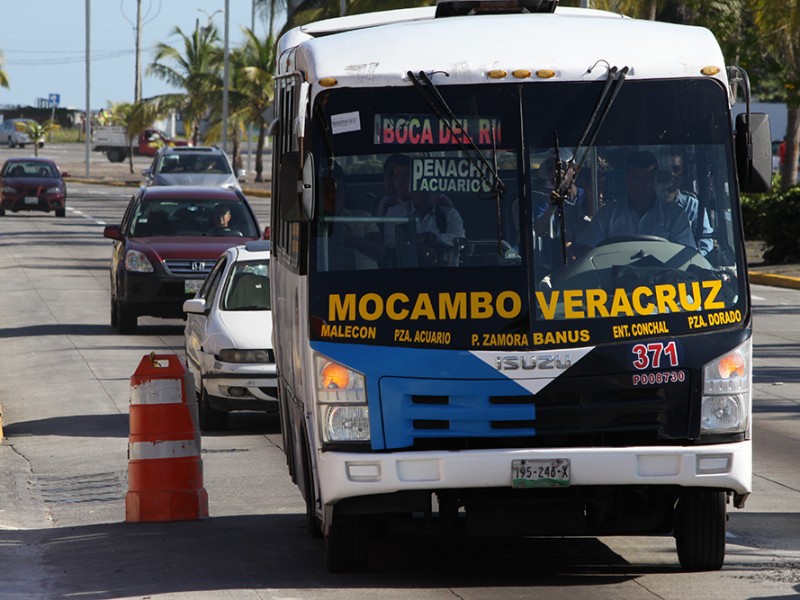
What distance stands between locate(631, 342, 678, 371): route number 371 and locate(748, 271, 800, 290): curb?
21.6m

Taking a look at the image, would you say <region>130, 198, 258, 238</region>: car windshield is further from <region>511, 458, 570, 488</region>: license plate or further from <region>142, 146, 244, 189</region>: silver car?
<region>142, 146, 244, 189</region>: silver car

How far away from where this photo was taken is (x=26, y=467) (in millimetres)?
13211

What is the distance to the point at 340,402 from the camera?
8.00m

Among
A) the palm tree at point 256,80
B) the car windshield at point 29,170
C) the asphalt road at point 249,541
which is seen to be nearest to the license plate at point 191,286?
the asphalt road at point 249,541

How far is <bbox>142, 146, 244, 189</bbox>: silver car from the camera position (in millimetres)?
39094

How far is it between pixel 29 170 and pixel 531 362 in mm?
42887

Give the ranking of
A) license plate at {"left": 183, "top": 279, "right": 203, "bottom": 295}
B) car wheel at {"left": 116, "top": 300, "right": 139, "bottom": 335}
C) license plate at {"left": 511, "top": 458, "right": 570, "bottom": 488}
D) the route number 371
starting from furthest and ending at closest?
car wheel at {"left": 116, "top": 300, "right": 139, "bottom": 335} < license plate at {"left": 183, "top": 279, "right": 203, "bottom": 295} < the route number 371 < license plate at {"left": 511, "top": 458, "right": 570, "bottom": 488}

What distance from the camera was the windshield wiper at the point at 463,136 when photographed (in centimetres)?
823

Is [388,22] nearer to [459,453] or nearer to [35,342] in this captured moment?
[459,453]

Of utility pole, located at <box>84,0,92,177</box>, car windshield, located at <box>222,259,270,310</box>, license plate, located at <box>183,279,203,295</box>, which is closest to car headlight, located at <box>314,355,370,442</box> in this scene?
car windshield, located at <box>222,259,270,310</box>

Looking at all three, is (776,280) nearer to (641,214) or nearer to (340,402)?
(641,214)

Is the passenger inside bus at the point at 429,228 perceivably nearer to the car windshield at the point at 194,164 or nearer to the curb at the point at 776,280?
the curb at the point at 776,280

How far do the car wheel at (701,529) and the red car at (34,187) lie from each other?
138ft

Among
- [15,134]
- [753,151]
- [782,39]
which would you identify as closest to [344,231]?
[753,151]
